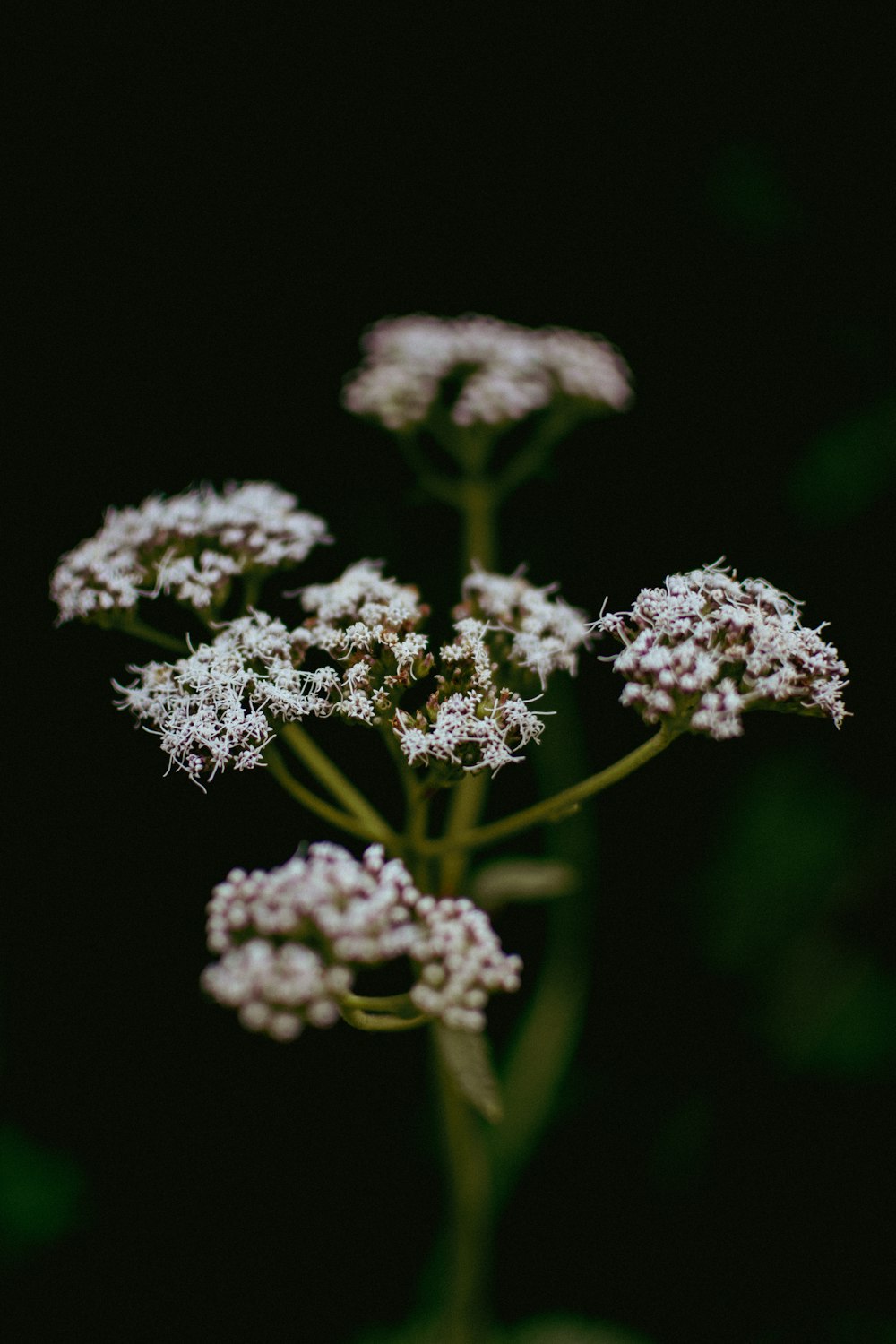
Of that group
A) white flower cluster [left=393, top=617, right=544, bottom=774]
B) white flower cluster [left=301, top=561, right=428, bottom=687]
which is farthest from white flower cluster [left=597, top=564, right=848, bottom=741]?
white flower cluster [left=301, top=561, right=428, bottom=687]

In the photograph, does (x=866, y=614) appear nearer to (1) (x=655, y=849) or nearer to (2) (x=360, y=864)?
(1) (x=655, y=849)

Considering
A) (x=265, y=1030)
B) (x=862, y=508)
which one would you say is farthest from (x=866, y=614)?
(x=265, y=1030)

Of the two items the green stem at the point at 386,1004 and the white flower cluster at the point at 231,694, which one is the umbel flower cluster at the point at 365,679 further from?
the green stem at the point at 386,1004

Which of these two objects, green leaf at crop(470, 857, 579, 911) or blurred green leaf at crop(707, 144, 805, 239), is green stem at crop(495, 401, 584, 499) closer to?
blurred green leaf at crop(707, 144, 805, 239)

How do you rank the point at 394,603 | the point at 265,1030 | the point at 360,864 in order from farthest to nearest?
the point at 394,603 → the point at 360,864 → the point at 265,1030

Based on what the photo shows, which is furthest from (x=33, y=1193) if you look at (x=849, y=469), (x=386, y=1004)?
(x=849, y=469)

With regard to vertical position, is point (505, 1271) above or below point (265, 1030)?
below
